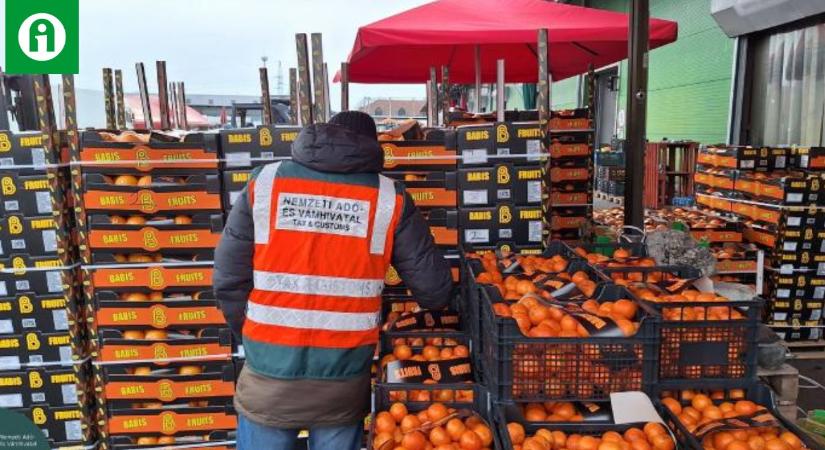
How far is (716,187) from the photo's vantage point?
8.36 meters

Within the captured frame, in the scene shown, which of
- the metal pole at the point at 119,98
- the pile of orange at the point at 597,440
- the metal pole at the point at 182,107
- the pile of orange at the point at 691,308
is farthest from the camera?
the metal pole at the point at 182,107

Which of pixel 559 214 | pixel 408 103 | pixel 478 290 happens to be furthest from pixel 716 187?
pixel 408 103

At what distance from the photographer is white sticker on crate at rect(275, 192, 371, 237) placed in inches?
105

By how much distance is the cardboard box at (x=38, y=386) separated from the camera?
4.26 meters

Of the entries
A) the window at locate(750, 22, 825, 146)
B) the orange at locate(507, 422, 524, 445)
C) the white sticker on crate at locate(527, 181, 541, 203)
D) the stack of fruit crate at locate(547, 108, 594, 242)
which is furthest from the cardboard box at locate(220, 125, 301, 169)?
the window at locate(750, 22, 825, 146)

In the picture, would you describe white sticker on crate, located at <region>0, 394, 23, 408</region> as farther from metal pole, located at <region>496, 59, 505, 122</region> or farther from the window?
the window

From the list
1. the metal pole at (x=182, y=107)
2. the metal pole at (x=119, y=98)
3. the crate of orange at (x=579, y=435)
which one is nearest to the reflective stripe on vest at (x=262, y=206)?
the crate of orange at (x=579, y=435)

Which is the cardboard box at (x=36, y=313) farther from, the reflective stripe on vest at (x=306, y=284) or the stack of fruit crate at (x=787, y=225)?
the stack of fruit crate at (x=787, y=225)

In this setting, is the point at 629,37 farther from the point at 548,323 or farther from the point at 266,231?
the point at 266,231

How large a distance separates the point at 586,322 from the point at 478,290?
0.67m

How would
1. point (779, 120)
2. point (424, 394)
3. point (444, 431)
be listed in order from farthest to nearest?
point (779, 120) < point (424, 394) < point (444, 431)

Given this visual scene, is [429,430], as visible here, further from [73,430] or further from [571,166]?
[571,166]

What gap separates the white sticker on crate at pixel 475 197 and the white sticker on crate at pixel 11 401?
11.0 feet

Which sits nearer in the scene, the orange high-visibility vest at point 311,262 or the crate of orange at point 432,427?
the crate of orange at point 432,427
